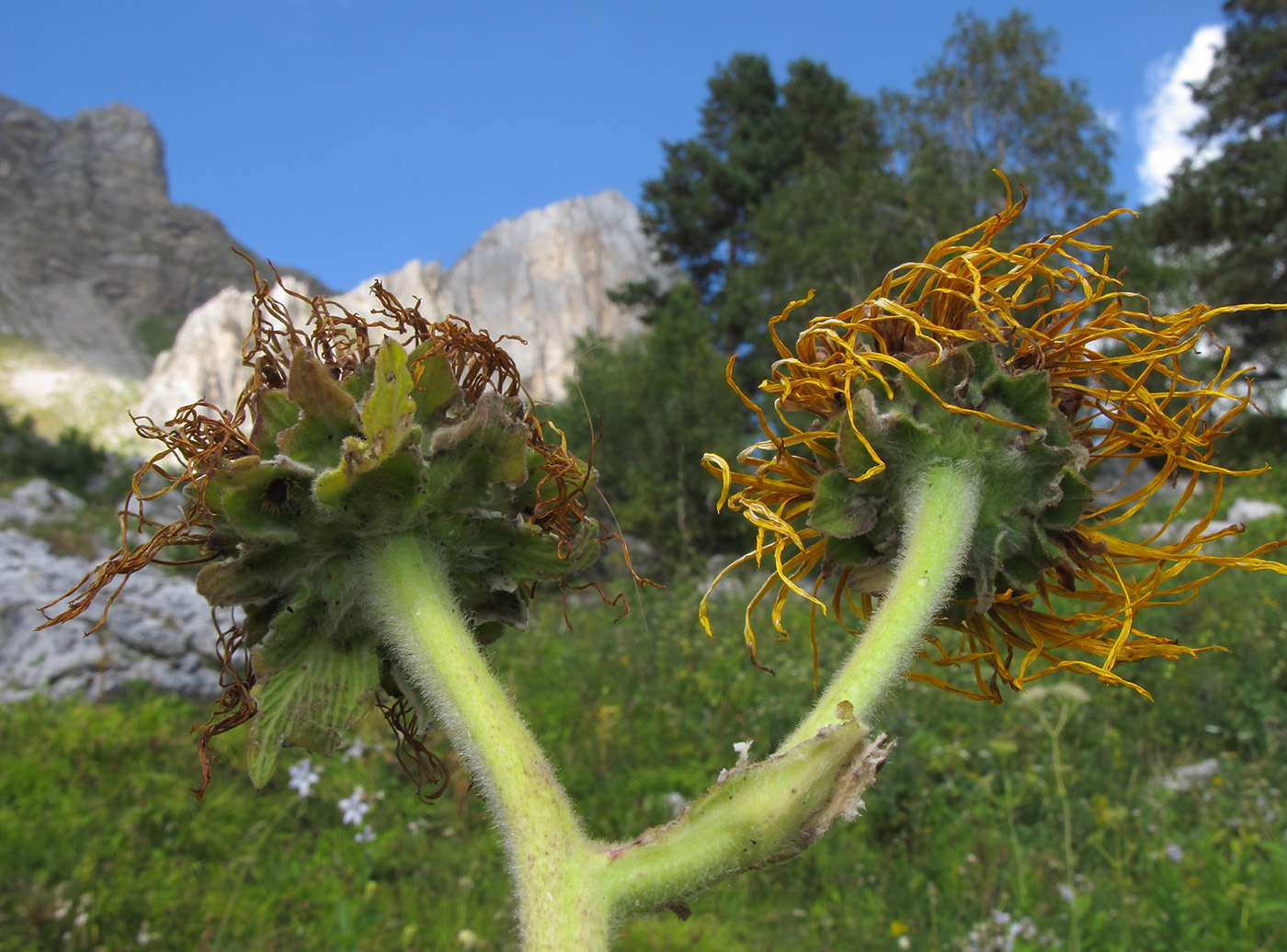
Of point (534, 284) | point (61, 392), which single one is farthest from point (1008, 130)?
point (61, 392)

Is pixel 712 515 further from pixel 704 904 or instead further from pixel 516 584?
pixel 516 584

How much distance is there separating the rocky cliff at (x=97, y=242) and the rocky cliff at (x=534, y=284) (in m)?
16.3

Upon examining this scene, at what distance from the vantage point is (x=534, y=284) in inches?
3583

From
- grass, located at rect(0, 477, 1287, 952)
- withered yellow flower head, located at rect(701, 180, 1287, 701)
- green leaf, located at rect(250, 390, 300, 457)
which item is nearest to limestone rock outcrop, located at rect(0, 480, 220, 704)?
grass, located at rect(0, 477, 1287, 952)

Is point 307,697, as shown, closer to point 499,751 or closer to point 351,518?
point 351,518

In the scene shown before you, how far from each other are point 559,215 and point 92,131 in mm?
95367

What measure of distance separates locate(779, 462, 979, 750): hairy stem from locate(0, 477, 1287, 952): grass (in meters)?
2.60

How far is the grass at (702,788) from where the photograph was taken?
14.5 feet

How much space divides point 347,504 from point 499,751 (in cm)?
41

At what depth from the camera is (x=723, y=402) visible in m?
32.0

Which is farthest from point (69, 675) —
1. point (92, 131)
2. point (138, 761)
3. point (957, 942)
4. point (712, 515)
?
point (92, 131)

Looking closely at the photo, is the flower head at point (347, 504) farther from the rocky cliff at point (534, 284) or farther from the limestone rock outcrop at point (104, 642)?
the rocky cliff at point (534, 284)

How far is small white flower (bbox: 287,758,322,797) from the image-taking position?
15.2ft

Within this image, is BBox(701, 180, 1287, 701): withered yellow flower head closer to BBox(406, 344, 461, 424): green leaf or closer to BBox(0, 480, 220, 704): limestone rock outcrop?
BBox(406, 344, 461, 424): green leaf
